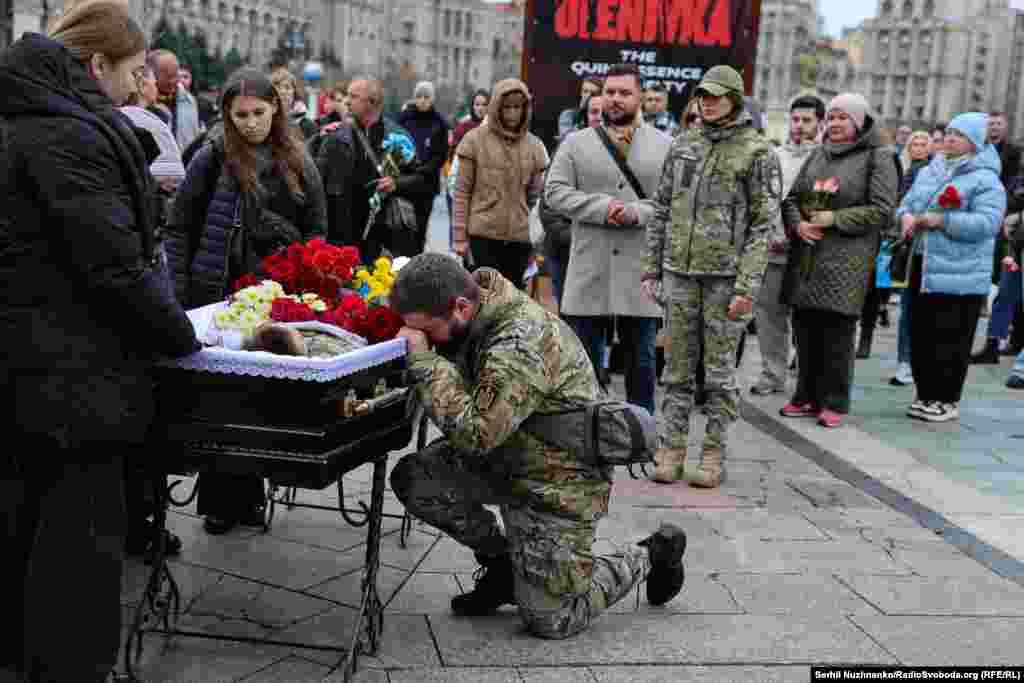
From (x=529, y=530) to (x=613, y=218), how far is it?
305 centimetres

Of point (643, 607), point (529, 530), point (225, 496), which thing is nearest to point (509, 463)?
point (529, 530)

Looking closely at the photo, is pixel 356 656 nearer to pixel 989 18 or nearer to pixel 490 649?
pixel 490 649

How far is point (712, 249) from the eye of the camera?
20.6 ft

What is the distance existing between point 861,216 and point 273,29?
131705 millimetres

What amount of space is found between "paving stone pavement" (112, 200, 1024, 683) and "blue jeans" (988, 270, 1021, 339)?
6.11 meters

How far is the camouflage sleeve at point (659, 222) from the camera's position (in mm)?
6512

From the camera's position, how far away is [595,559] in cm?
438

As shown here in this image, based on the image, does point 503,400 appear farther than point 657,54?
No

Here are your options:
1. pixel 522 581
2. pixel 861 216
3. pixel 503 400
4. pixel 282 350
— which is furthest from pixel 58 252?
pixel 861 216

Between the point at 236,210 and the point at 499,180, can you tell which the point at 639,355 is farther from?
the point at 236,210

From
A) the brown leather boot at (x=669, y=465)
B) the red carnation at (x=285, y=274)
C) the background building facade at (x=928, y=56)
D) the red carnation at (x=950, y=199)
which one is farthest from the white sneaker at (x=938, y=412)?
the background building facade at (x=928, y=56)

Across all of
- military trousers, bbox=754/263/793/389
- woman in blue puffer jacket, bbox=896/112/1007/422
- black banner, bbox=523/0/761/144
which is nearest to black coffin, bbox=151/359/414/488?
military trousers, bbox=754/263/793/389

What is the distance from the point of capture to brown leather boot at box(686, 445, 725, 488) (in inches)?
252

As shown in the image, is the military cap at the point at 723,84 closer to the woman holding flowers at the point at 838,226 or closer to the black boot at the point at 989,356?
the woman holding flowers at the point at 838,226
